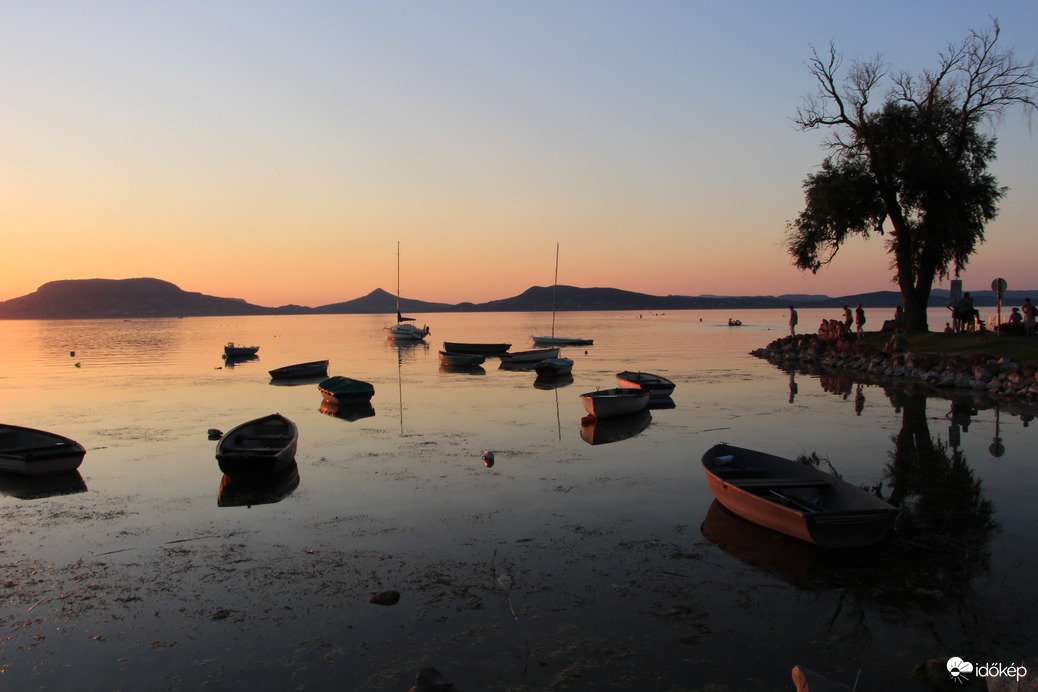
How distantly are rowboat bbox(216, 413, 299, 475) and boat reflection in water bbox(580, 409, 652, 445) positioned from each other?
8.46 m

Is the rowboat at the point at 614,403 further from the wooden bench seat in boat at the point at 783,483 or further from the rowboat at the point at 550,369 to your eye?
the rowboat at the point at 550,369

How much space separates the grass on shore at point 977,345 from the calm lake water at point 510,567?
11023mm

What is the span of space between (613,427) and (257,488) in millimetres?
11384

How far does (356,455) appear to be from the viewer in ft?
59.6

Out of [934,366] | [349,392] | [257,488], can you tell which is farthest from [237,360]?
[934,366]

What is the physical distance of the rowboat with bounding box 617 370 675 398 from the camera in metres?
27.5

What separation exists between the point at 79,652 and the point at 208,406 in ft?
73.4

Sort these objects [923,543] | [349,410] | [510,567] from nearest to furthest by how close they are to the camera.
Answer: [510,567]
[923,543]
[349,410]

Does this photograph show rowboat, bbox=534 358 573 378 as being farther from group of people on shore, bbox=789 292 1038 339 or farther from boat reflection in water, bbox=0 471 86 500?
boat reflection in water, bbox=0 471 86 500

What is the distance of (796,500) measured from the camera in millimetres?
11461

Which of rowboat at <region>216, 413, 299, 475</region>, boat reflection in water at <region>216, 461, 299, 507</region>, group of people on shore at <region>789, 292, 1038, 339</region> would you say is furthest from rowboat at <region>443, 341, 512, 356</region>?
boat reflection in water at <region>216, 461, 299, 507</region>

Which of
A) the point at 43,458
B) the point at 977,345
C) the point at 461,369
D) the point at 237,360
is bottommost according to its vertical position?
the point at 237,360

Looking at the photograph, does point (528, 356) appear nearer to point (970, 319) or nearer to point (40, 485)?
point (970, 319)

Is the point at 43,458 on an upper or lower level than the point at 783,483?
lower
